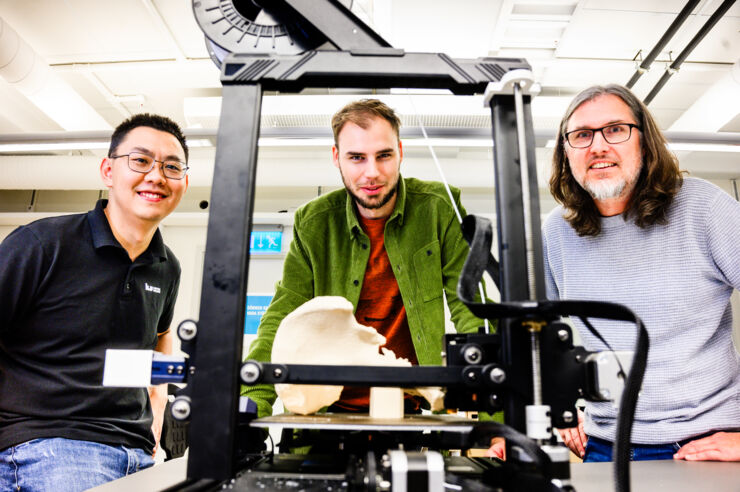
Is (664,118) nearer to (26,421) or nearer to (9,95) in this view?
(26,421)

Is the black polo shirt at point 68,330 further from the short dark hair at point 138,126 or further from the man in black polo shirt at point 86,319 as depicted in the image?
the short dark hair at point 138,126

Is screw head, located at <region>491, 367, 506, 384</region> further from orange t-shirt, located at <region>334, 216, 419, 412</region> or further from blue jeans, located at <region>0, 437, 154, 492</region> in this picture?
blue jeans, located at <region>0, 437, 154, 492</region>

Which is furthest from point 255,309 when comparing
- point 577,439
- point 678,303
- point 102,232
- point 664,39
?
point 664,39

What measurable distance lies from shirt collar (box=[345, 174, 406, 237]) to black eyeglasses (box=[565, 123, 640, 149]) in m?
0.60

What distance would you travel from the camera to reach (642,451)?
1.22 metres

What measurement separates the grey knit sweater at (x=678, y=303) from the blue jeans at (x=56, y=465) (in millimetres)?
1493

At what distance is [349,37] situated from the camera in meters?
0.84

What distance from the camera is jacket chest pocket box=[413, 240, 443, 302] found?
5.03ft

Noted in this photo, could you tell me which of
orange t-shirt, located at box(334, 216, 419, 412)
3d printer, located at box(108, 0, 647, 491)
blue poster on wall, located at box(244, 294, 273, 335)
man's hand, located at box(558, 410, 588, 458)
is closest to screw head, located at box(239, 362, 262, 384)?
3d printer, located at box(108, 0, 647, 491)

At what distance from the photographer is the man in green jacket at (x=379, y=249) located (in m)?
1.52

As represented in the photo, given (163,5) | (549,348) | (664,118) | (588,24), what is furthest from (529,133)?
(664,118)

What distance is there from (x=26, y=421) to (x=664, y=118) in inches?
202

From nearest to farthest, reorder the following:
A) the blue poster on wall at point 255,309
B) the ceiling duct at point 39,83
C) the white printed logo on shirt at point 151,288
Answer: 1. the white printed logo on shirt at point 151,288
2. the ceiling duct at point 39,83
3. the blue poster on wall at point 255,309

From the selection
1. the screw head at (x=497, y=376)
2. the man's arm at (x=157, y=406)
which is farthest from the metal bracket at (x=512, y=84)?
the man's arm at (x=157, y=406)
